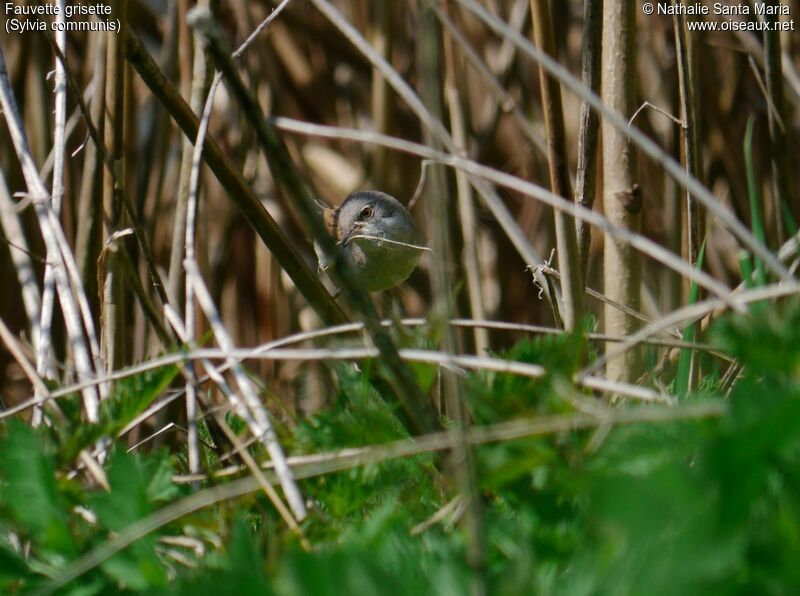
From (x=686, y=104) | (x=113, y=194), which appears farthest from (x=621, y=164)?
(x=113, y=194)

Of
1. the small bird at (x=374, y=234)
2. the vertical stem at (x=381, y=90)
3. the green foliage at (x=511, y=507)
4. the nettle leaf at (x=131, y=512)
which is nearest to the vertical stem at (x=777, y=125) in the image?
the small bird at (x=374, y=234)

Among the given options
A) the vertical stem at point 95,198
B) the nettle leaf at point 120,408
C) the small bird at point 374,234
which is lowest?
the small bird at point 374,234

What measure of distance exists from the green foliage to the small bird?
1470 millimetres

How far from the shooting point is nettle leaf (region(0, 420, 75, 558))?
1.79ft

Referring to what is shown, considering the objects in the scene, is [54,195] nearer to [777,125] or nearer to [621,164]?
[621,164]

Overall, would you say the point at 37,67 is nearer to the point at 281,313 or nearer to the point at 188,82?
the point at 188,82

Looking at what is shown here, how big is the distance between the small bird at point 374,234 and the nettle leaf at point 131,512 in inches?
59.3

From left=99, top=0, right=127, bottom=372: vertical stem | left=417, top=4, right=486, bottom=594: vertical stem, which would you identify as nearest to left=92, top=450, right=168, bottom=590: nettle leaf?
left=417, top=4, right=486, bottom=594: vertical stem

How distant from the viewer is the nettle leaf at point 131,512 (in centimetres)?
52

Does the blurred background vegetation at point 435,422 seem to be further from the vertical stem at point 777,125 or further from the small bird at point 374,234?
the small bird at point 374,234

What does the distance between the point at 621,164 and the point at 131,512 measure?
849mm

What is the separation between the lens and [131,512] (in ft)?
1.84

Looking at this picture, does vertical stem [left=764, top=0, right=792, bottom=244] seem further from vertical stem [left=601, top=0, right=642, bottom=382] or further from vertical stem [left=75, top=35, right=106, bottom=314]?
vertical stem [left=75, top=35, right=106, bottom=314]

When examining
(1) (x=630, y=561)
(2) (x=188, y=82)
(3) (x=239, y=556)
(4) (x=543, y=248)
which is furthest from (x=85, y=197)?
(4) (x=543, y=248)
